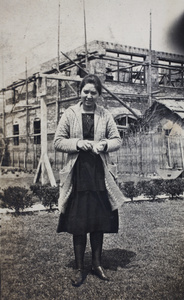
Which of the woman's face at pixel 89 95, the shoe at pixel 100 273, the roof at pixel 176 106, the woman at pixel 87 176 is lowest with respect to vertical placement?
the shoe at pixel 100 273

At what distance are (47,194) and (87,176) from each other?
2.07 m

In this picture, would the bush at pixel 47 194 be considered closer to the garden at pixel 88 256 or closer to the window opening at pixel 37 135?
the garden at pixel 88 256

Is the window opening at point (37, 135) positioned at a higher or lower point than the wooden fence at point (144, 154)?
higher

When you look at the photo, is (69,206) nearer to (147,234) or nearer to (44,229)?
(44,229)

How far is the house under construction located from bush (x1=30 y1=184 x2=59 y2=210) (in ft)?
1.62

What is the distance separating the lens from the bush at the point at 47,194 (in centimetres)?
468

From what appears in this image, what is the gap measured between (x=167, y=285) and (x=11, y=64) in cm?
259

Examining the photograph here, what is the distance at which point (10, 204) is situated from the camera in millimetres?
4141

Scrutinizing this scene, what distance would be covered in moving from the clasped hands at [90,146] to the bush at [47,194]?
6.92 ft

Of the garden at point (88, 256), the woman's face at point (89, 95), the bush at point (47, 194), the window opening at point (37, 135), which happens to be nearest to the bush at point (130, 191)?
the garden at point (88, 256)

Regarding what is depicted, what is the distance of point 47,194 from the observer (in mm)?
4730

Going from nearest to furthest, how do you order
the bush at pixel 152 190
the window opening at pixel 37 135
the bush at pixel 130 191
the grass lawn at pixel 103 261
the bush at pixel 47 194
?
the grass lawn at pixel 103 261 < the bush at pixel 47 194 < the bush at pixel 130 191 < the bush at pixel 152 190 < the window opening at pixel 37 135

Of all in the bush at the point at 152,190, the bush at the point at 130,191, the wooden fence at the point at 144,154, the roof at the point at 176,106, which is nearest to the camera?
the roof at the point at 176,106

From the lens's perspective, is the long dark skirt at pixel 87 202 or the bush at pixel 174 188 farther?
the bush at pixel 174 188
